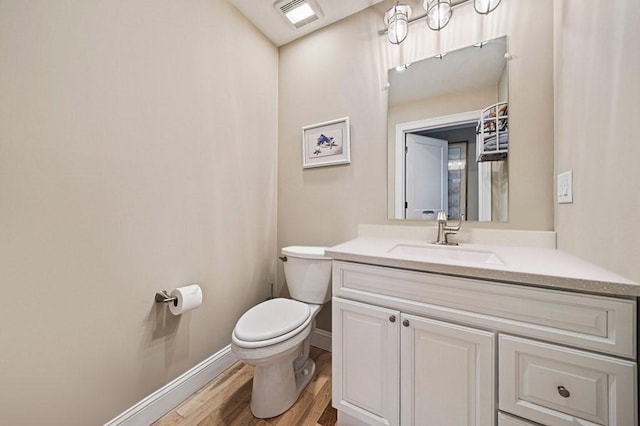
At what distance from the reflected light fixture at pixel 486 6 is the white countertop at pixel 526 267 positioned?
121cm

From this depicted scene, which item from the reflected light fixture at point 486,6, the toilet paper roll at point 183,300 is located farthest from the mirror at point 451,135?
the toilet paper roll at point 183,300

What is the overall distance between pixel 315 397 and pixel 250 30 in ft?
8.16

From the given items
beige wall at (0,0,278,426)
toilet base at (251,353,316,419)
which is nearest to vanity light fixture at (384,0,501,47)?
beige wall at (0,0,278,426)

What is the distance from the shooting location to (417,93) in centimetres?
150

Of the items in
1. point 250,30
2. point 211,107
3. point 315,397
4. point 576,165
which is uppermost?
point 250,30

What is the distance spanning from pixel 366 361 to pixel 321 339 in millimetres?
859

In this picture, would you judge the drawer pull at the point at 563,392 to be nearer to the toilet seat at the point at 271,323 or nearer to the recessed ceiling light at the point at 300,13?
the toilet seat at the point at 271,323

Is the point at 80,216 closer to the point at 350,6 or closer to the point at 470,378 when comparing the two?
the point at 470,378

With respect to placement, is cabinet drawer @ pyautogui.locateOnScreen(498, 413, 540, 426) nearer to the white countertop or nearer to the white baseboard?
the white countertop

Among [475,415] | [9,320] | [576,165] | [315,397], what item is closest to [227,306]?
[315,397]

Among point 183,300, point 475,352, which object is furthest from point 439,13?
point 183,300

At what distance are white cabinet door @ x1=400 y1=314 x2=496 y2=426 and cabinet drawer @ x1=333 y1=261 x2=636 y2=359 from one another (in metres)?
0.06

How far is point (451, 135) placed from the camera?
139 centimetres

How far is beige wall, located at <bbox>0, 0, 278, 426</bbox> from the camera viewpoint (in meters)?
0.84
